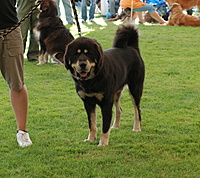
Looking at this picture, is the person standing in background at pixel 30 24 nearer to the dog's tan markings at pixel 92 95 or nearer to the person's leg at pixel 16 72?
the person's leg at pixel 16 72

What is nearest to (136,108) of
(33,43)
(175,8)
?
(33,43)

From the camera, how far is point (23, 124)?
4059 mm

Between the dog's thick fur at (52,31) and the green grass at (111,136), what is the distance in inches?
17.3

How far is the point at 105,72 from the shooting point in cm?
376

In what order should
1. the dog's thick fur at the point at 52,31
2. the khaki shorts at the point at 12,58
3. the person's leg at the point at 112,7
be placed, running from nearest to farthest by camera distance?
the khaki shorts at the point at 12,58 → the dog's thick fur at the point at 52,31 → the person's leg at the point at 112,7

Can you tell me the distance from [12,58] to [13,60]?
23mm

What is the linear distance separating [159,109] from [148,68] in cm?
274

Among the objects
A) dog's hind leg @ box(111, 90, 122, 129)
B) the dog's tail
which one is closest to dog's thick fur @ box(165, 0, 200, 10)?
the dog's tail

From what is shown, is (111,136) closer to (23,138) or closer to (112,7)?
(23,138)

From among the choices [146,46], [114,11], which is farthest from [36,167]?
[114,11]

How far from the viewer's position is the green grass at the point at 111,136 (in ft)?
11.3

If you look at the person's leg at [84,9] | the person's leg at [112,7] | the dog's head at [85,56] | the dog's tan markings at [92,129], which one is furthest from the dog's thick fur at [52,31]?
the person's leg at [112,7]

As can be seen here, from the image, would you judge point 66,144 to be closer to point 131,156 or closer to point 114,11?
point 131,156

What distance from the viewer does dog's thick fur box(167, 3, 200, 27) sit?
1409 cm
